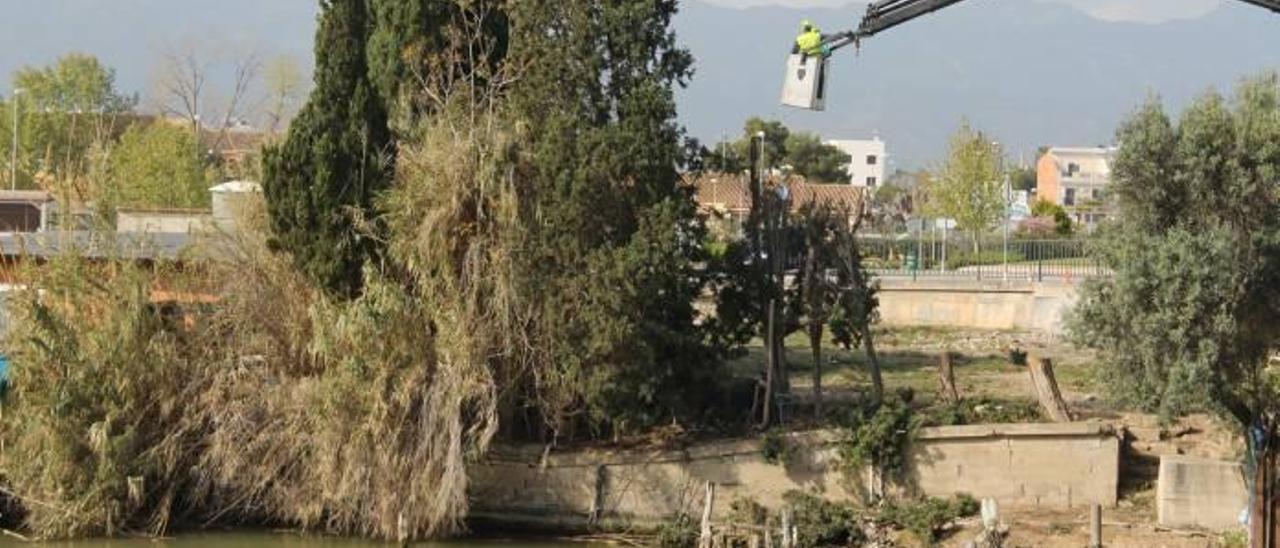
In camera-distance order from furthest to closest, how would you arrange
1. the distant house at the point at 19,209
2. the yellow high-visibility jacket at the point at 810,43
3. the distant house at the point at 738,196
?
the distant house at the point at 19,209
the distant house at the point at 738,196
the yellow high-visibility jacket at the point at 810,43

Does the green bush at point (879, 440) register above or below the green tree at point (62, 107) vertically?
below

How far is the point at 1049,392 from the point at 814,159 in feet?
246

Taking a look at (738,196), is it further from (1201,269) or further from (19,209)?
(1201,269)

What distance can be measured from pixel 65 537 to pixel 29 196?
31.0 meters

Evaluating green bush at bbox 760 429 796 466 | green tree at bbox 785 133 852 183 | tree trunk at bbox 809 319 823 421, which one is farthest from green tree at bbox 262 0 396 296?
green tree at bbox 785 133 852 183

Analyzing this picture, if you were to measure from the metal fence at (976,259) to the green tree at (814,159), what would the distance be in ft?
130

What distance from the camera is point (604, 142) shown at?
27.3 meters

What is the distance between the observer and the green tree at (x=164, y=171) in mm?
55000

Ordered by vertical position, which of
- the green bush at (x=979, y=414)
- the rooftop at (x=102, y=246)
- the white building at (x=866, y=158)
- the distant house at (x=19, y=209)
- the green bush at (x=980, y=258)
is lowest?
the green bush at (x=979, y=414)

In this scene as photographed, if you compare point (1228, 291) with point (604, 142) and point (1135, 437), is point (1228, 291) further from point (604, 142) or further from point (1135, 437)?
point (604, 142)

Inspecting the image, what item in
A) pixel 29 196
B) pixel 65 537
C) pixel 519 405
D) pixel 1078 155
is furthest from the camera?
pixel 1078 155

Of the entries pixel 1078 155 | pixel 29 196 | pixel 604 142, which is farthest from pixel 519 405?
pixel 1078 155

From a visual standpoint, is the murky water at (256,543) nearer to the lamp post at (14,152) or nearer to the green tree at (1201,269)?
the green tree at (1201,269)

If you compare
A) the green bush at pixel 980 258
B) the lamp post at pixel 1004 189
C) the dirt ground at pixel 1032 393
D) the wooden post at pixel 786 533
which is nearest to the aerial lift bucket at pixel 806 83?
the dirt ground at pixel 1032 393
